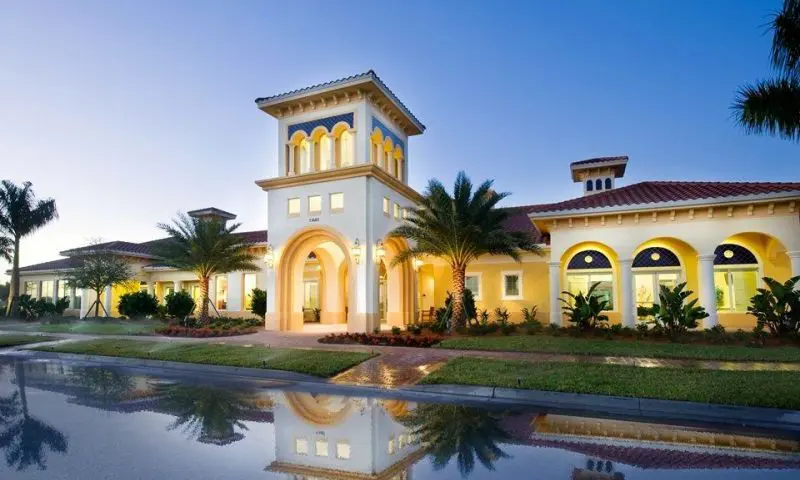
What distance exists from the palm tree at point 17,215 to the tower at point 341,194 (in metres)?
26.2

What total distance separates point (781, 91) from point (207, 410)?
50.2ft

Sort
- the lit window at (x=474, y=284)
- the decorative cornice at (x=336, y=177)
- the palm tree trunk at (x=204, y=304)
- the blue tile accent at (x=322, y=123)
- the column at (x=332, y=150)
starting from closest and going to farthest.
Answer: the decorative cornice at (x=336, y=177) < the blue tile accent at (x=322, y=123) < the column at (x=332, y=150) < the palm tree trunk at (x=204, y=304) < the lit window at (x=474, y=284)

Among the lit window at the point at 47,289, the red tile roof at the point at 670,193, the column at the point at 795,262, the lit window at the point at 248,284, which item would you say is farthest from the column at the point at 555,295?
the lit window at the point at 47,289

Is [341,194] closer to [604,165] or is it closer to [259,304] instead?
[259,304]

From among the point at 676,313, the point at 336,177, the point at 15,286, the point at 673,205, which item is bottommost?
the point at 676,313

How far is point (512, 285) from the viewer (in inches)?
994

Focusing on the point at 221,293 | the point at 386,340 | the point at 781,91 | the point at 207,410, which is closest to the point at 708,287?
the point at 781,91

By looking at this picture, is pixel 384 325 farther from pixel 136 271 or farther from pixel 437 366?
pixel 136 271

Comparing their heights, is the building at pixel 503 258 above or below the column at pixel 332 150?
below

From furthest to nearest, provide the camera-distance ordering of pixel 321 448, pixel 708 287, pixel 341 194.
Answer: pixel 341 194
pixel 708 287
pixel 321 448

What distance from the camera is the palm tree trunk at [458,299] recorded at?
1862cm

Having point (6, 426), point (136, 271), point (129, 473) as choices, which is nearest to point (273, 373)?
point (6, 426)

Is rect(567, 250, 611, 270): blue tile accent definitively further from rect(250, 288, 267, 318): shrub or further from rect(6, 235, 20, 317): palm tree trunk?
rect(6, 235, 20, 317): palm tree trunk

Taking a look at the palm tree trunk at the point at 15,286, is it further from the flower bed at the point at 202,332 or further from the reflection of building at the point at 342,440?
the reflection of building at the point at 342,440
